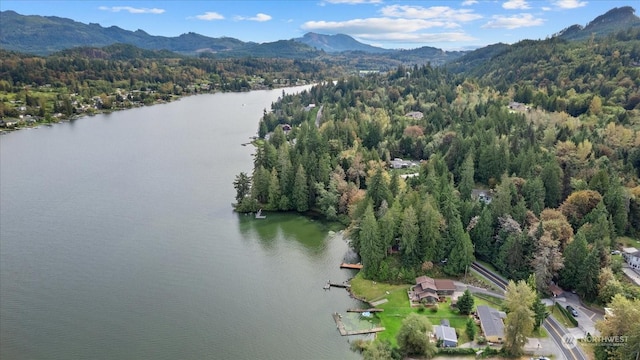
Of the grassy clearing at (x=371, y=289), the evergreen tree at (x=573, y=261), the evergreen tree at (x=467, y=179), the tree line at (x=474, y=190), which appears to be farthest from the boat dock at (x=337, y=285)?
the evergreen tree at (x=467, y=179)

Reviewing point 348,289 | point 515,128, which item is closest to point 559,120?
point 515,128

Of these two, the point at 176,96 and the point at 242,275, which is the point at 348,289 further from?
the point at 176,96

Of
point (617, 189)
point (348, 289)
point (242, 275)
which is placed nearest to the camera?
point (348, 289)

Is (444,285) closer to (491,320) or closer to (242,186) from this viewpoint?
(491,320)

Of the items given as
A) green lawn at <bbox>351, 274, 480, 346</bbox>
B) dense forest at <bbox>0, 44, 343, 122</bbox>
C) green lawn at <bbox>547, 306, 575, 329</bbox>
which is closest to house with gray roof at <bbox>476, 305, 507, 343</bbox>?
green lawn at <bbox>351, 274, 480, 346</bbox>

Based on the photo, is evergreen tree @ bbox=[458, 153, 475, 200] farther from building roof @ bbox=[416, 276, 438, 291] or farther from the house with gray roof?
the house with gray roof

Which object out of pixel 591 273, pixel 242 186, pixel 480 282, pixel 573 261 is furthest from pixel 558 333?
pixel 242 186
